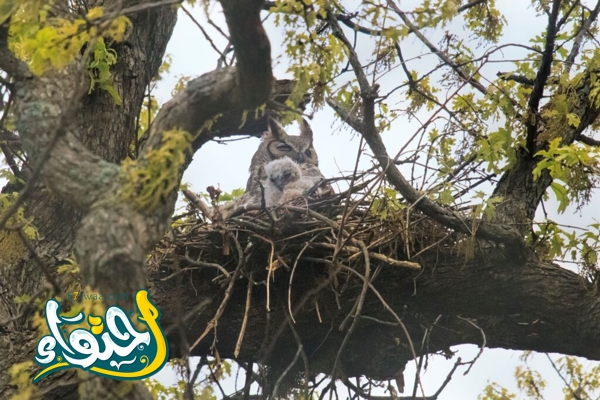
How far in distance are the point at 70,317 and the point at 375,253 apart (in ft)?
6.65

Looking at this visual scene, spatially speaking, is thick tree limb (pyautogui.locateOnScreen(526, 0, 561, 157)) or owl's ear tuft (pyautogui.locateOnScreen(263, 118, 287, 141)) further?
owl's ear tuft (pyautogui.locateOnScreen(263, 118, 287, 141))

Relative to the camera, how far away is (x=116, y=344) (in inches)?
116

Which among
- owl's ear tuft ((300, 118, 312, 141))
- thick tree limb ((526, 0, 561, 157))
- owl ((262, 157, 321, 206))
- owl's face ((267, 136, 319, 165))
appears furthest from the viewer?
owl's ear tuft ((300, 118, 312, 141))

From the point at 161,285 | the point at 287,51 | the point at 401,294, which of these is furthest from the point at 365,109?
the point at 161,285

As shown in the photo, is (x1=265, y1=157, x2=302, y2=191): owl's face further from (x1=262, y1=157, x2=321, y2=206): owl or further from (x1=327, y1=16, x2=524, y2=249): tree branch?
(x1=327, y1=16, x2=524, y2=249): tree branch

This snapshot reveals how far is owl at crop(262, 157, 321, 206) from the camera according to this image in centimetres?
582

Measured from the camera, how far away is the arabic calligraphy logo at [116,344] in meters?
2.71

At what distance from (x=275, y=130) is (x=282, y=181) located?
4.37ft

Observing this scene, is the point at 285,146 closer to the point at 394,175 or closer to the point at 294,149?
the point at 294,149

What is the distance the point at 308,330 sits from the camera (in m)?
4.88

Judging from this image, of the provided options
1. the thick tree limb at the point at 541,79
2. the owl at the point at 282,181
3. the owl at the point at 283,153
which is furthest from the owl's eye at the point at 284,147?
the thick tree limb at the point at 541,79

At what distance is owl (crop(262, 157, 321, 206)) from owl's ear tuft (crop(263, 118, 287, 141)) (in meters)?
1.03

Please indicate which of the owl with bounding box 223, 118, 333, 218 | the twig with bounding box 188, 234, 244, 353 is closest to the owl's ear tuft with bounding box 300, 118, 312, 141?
the owl with bounding box 223, 118, 333, 218

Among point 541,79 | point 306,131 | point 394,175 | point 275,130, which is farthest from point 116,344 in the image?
point 306,131
